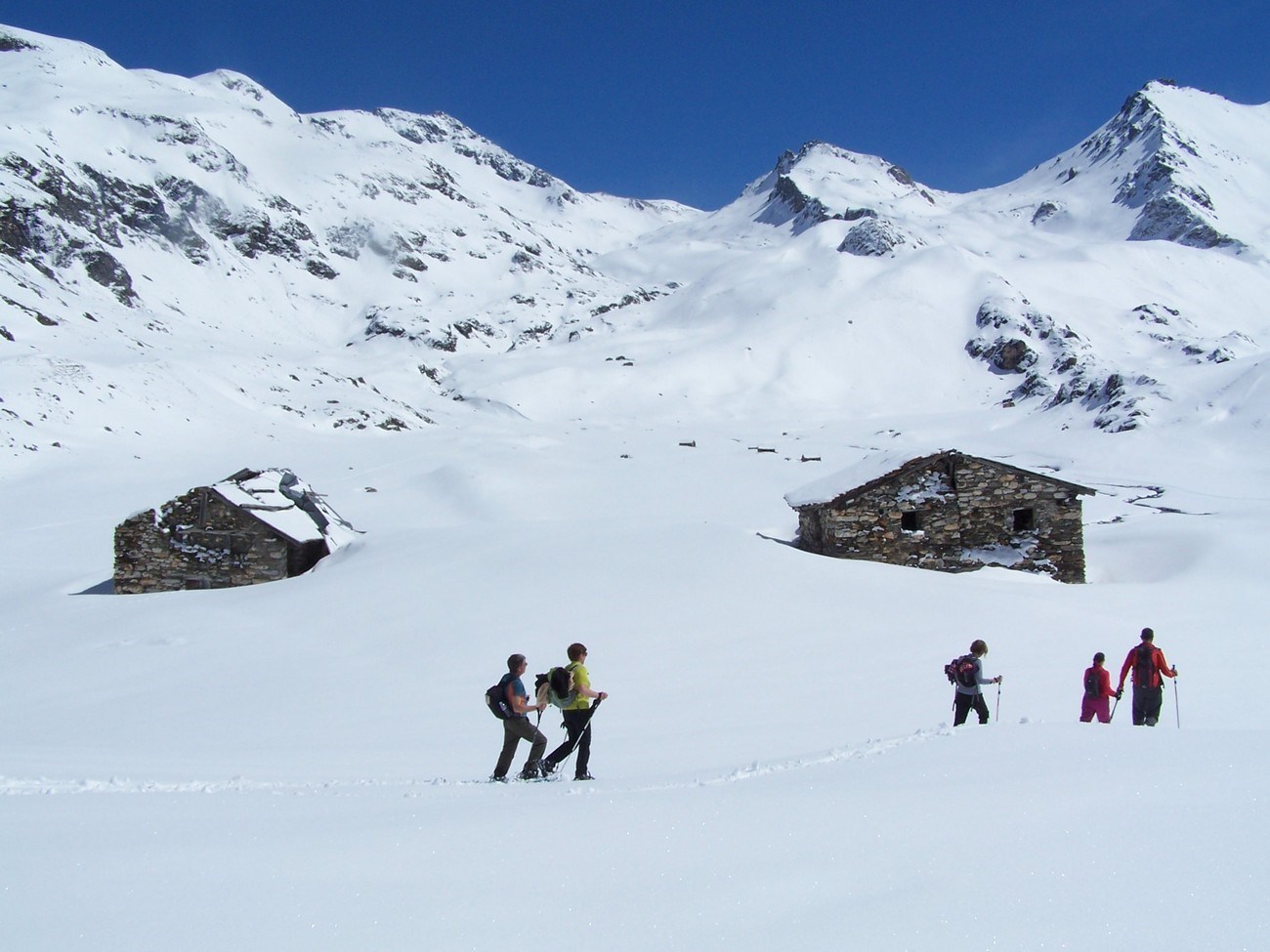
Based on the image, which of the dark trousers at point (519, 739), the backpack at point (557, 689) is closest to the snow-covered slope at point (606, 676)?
the dark trousers at point (519, 739)

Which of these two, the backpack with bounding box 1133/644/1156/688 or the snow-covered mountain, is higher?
the snow-covered mountain

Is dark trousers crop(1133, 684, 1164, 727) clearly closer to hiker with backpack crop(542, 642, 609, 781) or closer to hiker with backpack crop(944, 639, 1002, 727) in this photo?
hiker with backpack crop(944, 639, 1002, 727)

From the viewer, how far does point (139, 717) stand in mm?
12547

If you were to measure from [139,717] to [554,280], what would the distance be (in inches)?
4926

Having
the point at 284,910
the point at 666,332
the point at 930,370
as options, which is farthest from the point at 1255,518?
the point at 666,332

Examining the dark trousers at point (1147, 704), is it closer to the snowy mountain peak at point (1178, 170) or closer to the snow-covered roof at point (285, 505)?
the snow-covered roof at point (285, 505)

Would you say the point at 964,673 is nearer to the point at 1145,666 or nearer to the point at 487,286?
the point at 1145,666

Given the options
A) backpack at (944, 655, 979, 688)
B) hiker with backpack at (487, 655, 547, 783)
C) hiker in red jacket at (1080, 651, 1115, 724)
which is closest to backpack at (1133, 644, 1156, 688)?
hiker in red jacket at (1080, 651, 1115, 724)

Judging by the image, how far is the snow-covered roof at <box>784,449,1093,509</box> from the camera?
22.7m

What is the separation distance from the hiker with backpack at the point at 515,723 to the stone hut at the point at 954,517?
15.3 m

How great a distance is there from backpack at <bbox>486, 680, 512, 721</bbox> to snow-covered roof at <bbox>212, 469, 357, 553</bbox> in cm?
1718

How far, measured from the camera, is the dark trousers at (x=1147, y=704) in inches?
408

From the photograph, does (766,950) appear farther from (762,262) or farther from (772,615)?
(762,262)

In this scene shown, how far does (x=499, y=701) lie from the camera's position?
8688 mm
